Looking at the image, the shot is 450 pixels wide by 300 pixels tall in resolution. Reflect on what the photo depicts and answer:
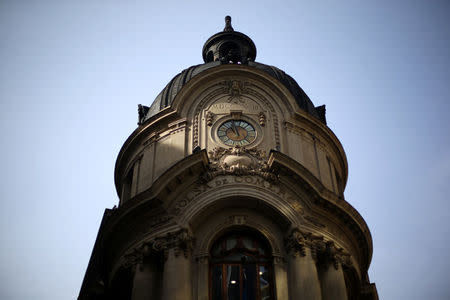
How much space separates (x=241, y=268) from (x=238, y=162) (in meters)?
4.30

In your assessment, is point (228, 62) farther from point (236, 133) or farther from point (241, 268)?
point (241, 268)

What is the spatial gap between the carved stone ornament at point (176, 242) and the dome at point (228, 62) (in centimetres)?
751

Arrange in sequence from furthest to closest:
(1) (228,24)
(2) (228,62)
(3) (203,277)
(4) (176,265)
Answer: (1) (228,24) < (2) (228,62) < (3) (203,277) < (4) (176,265)

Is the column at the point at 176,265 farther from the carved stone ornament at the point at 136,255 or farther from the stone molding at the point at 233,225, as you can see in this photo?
the stone molding at the point at 233,225

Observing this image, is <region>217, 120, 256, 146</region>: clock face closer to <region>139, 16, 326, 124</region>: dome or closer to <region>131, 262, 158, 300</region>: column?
<region>139, 16, 326, 124</region>: dome

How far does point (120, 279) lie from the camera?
2270cm

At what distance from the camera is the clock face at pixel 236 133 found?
24344 mm

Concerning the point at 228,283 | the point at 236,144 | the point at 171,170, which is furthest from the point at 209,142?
the point at 228,283

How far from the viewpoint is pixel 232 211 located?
22391mm

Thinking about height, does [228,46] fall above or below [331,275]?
above

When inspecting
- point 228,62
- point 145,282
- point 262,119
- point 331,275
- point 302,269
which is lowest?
point 145,282

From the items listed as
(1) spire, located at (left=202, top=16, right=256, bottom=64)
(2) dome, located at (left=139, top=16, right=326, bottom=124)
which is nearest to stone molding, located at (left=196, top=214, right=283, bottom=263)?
(2) dome, located at (left=139, top=16, right=326, bottom=124)

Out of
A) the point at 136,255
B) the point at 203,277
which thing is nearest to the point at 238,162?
the point at 203,277

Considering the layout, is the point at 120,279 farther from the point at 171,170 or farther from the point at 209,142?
the point at 209,142
